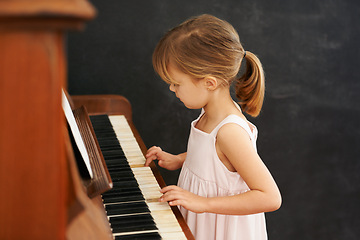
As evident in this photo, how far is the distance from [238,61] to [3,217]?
98cm

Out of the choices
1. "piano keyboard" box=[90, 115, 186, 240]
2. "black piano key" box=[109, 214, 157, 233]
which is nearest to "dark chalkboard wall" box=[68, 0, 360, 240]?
"piano keyboard" box=[90, 115, 186, 240]

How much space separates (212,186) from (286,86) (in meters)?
1.18

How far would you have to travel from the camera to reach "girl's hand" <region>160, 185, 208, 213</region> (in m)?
1.09

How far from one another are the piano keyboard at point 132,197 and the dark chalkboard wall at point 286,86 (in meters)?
0.59

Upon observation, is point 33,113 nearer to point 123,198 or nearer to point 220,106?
point 123,198

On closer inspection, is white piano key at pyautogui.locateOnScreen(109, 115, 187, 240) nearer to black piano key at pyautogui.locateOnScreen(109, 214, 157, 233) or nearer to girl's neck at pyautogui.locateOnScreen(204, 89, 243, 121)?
black piano key at pyautogui.locateOnScreen(109, 214, 157, 233)

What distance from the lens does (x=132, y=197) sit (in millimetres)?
1116

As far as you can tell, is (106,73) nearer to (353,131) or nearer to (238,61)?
(238,61)

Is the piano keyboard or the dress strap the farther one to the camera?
the dress strap

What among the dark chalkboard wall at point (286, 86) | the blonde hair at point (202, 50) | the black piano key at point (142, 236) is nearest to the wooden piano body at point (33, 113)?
the black piano key at point (142, 236)

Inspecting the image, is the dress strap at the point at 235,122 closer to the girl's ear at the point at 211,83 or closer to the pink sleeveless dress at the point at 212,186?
the pink sleeveless dress at the point at 212,186

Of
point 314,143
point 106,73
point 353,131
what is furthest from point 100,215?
point 353,131

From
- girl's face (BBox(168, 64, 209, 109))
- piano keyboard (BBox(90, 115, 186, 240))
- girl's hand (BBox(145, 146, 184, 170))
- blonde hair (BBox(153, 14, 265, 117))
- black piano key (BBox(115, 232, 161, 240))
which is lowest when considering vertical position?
girl's hand (BBox(145, 146, 184, 170))

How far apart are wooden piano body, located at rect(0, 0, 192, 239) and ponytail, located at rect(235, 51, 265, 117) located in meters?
1.00
